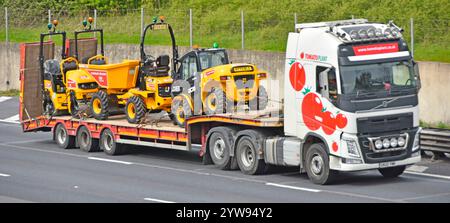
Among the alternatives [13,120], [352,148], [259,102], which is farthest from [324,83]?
[13,120]

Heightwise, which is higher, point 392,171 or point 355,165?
point 355,165

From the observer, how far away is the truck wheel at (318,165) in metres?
22.0

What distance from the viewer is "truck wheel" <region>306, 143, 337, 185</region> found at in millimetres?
22047

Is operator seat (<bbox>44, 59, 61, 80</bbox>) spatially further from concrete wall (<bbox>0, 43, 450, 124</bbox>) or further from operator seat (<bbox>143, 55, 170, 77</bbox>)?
concrete wall (<bbox>0, 43, 450, 124</bbox>)

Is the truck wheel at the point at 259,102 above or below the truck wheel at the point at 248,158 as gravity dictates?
above

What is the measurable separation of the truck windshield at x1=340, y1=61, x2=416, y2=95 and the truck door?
441 inches

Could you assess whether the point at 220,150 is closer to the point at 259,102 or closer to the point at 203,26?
the point at 259,102

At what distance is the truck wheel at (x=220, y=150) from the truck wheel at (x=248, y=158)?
34 centimetres

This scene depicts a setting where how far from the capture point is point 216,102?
25.1m

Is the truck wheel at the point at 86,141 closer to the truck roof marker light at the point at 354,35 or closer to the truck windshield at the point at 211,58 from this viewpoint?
the truck windshield at the point at 211,58

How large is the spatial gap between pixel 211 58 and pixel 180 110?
4.60 ft

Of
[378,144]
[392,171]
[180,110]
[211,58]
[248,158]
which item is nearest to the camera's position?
[378,144]

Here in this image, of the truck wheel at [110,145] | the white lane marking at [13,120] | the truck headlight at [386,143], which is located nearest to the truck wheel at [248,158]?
the truck headlight at [386,143]

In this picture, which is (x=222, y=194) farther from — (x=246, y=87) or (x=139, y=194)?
(x=246, y=87)
